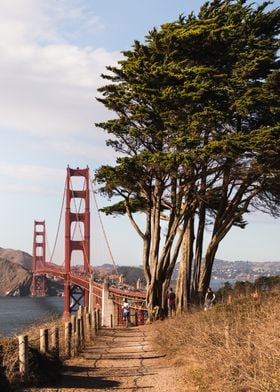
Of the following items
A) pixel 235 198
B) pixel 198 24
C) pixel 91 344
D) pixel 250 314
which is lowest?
pixel 91 344

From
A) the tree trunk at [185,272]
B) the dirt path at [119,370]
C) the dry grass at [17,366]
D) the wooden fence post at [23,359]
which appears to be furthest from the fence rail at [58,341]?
the tree trunk at [185,272]

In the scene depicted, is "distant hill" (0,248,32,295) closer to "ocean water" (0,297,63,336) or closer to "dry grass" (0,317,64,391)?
"ocean water" (0,297,63,336)

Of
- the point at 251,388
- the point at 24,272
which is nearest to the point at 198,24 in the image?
the point at 251,388

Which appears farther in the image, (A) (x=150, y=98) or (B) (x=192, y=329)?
(A) (x=150, y=98)

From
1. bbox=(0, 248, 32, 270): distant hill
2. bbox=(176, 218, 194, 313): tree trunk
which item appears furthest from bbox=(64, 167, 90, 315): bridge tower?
bbox=(0, 248, 32, 270): distant hill

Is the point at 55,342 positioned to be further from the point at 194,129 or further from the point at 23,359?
the point at 194,129

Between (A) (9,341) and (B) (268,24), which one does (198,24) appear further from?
(A) (9,341)

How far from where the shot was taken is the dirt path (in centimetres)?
1026

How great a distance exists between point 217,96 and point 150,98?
8.09ft

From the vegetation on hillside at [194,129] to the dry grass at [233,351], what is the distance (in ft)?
22.9

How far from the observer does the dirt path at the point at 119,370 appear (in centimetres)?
1026

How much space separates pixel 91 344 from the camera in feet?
56.9

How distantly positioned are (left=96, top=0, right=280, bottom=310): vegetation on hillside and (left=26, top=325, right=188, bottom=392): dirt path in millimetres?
6518

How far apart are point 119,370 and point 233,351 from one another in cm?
360
